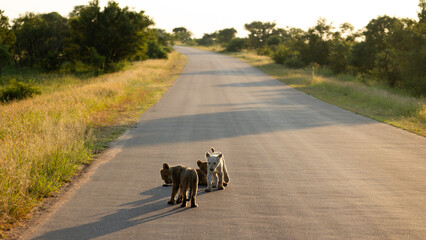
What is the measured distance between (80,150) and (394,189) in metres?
6.12

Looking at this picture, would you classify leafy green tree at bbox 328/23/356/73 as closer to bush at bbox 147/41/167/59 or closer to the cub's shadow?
bush at bbox 147/41/167/59

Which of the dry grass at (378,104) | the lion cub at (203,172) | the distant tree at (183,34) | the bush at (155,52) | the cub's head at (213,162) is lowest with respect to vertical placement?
the dry grass at (378,104)

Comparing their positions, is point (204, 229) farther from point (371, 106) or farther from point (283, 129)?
point (371, 106)

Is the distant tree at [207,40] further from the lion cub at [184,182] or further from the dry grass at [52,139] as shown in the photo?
the lion cub at [184,182]

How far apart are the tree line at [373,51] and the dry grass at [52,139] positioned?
1732 cm

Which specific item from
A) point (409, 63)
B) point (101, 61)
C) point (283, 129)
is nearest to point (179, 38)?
point (101, 61)

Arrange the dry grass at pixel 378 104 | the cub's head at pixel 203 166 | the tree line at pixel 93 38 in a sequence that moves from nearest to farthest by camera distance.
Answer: the cub's head at pixel 203 166
the dry grass at pixel 378 104
the tree line at pixel 93 38

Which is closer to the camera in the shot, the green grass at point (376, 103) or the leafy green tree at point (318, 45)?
the green grass at point (376, 103)

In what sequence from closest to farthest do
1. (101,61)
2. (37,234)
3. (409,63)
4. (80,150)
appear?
(37,234)
(80,150)
(409,63)
(101,61)

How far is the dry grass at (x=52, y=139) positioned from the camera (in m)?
5.68

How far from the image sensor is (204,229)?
4.90 m

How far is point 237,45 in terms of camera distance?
90.8m

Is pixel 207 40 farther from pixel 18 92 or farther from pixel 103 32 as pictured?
pixel 18 92

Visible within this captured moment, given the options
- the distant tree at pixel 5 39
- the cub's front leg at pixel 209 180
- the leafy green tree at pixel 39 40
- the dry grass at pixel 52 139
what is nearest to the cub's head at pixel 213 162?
the cub's front leg at pixel 209 180
